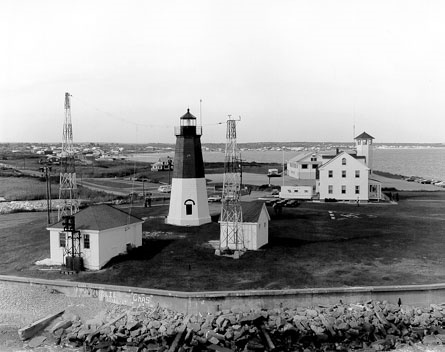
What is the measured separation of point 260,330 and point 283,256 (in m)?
7.66

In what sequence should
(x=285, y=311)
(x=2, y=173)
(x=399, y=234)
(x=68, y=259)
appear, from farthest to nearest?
1. (x=2, y=173)
2. (x=399, y=234)
3. (x=68, y=259)
4. (x=285, y=311)

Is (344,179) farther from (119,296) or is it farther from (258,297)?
(119,296)

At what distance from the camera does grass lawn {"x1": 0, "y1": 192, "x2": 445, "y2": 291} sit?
21.5 metres

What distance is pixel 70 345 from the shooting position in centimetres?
1781

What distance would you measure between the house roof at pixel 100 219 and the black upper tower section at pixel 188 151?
723 cm

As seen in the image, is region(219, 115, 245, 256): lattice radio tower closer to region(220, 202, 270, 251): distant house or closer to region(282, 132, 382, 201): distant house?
region(220, 202, 270, 251): distant house

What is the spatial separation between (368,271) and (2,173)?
4622cm

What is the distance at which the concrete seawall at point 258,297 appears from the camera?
19.2 metres

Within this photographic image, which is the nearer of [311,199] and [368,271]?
[368,271]

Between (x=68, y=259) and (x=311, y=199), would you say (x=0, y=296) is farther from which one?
(x=311, y=199)

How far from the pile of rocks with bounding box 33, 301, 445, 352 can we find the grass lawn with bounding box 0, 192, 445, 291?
→ 188cm

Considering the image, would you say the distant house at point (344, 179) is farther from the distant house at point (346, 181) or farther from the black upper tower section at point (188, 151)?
the black upper tower section at point (188, 151)

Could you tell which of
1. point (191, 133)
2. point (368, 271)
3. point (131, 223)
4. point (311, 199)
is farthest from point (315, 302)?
point (311, 199)

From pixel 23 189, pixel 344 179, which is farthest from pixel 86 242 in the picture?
pixel 344 179
